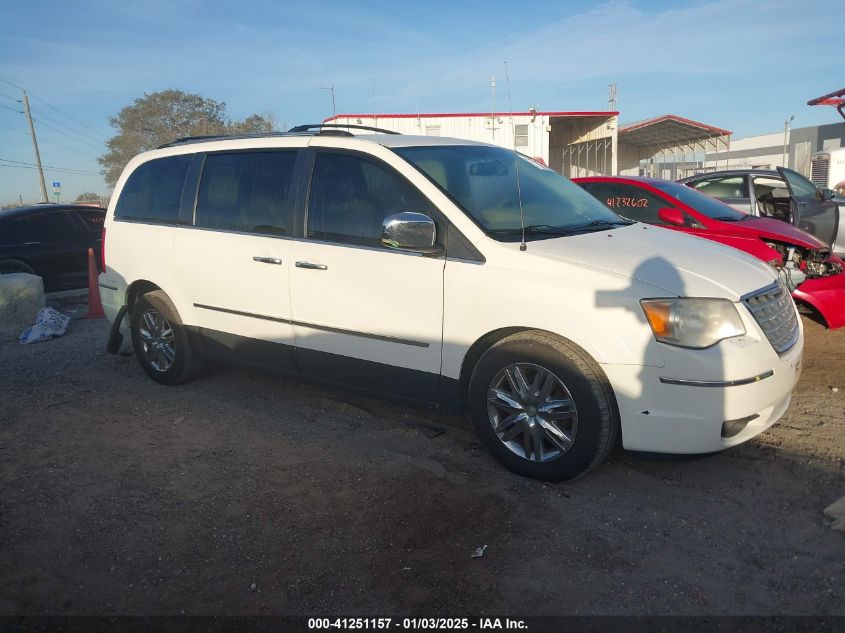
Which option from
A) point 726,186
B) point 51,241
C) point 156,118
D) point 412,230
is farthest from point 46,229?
point 156,118

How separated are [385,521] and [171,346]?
2950 mm

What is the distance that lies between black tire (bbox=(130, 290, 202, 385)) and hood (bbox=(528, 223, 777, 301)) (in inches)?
122

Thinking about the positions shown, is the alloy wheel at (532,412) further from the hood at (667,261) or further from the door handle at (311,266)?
the door handle at (311,266)

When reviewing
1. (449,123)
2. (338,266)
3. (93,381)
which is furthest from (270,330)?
(449,123)

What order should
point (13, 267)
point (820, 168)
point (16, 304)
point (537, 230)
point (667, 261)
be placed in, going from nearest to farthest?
1. point (667, 261)
2. point (537, 230)
3. point (16, 304)
4. point (13, 267)
5. point (820, 168)

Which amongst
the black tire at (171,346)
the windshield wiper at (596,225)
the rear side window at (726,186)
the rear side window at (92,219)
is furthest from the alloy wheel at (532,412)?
the rear side window at (92,219)

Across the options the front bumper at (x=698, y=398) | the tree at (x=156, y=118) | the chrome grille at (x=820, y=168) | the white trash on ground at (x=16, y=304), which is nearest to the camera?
the front bumper at (x=698, y=398)

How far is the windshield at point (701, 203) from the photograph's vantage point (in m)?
6.78

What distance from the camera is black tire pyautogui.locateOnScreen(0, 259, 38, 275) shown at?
902 centimetres

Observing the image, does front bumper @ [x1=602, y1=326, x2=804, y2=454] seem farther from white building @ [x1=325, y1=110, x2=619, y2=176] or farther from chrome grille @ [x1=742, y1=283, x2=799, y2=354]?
white building @ [x1=325, y1=110, x2=619, y2=176]

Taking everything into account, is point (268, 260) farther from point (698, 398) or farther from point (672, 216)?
point (672, 216)

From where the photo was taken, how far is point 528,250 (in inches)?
138

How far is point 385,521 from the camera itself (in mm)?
3234

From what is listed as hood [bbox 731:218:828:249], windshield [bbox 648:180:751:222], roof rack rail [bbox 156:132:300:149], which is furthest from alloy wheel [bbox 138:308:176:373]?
hood [bbox 731:218:828:249]
